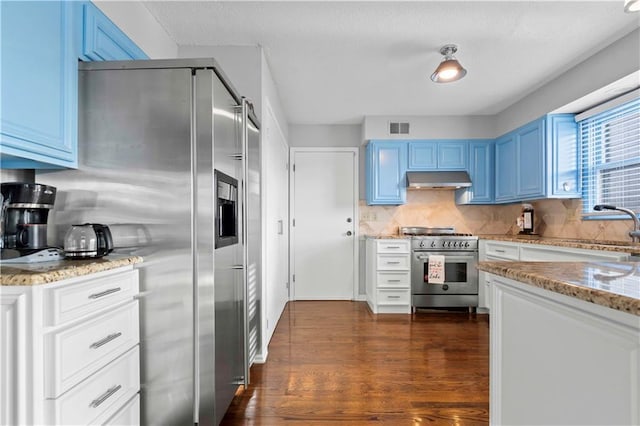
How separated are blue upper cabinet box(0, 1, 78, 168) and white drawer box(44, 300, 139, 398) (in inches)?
26.4

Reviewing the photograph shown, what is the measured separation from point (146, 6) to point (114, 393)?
216 centimetres

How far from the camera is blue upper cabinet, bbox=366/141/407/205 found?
4.11m

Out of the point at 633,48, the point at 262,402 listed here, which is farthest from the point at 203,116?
the point at 633,48

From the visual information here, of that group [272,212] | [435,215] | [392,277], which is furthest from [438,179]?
[272,212]

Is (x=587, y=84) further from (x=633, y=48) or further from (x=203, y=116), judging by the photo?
(x=203, y=116)

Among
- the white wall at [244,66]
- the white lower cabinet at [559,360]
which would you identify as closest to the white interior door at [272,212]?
the white wall at [244,66]

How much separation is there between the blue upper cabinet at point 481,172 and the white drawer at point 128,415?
13.1 ft

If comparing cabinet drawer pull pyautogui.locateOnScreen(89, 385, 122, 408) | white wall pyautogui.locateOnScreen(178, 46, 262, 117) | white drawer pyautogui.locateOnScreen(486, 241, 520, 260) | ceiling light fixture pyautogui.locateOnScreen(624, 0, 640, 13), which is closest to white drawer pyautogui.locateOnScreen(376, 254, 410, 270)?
white drawer pyautogui.locateOnScreen(486, 241, 520, 260)

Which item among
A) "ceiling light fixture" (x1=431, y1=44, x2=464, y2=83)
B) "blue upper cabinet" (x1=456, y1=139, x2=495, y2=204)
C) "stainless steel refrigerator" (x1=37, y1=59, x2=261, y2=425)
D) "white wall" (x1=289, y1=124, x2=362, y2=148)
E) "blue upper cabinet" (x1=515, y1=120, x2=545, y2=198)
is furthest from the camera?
"white wall" (x1=289, y1=124, x2=362, y2=148)

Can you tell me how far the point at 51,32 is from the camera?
49.6 inches

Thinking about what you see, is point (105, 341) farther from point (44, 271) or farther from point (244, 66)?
point (244, 66)

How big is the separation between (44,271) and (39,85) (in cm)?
77

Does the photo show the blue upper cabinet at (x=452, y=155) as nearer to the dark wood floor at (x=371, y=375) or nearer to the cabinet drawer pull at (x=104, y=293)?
the dark wood floor at (x=371, y=375)

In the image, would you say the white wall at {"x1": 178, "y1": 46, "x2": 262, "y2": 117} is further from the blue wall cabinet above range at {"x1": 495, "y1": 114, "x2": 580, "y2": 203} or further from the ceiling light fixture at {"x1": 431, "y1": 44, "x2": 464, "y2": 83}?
the blue wall cabinet above range at {"x1": 495, "y1": 114, "x2": 580, "y2": 203}
